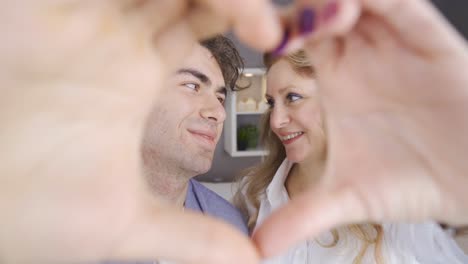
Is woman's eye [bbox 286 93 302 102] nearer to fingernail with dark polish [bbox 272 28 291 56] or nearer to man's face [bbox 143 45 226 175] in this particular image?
man's face [bbox 143 45 226 175]

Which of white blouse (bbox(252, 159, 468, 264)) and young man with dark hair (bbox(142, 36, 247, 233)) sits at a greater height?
young man with dark hair (bbox(142, 36, 247, 233))

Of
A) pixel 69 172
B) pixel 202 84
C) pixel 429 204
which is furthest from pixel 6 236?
pixel 202 84

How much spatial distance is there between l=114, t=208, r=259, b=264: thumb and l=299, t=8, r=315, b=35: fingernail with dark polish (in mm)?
234

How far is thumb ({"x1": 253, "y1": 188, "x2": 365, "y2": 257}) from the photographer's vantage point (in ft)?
1.68

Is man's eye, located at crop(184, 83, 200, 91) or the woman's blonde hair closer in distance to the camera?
the woman's blonde hair

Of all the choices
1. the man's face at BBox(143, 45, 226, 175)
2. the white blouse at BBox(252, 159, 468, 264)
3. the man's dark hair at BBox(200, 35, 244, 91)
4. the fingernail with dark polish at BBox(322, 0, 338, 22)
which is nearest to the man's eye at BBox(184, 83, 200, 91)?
the man's face at BBox(143, 45, 226, 175)

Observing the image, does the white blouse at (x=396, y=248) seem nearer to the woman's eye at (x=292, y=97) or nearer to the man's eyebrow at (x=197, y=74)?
the woman's eye at (x=292, y=97)

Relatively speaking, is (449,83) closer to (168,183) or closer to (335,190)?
(335,190)

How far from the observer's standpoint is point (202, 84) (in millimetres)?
1382

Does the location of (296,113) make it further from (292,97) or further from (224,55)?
(224,55)

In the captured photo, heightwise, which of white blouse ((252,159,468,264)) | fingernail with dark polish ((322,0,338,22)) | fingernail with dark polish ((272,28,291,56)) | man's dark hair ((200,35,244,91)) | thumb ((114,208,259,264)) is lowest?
white blouse ((252,159,468,264))

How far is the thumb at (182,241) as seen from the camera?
44 cm

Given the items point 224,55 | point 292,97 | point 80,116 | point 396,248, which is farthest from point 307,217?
point 224,55

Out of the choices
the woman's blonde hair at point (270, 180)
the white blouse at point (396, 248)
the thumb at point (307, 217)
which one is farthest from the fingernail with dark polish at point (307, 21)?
the woman's blonde hair at point (270, 180)
